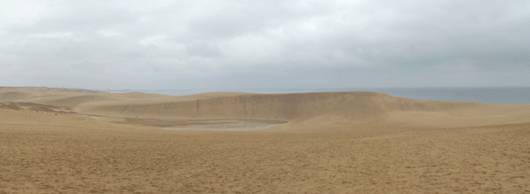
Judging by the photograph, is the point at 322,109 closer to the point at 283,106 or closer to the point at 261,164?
the point at 283,106

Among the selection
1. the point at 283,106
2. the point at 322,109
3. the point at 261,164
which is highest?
the point at 283,106

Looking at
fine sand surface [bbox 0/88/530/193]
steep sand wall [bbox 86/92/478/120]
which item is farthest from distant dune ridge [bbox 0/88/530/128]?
fine sand surface [bbox 0/88/530/193]

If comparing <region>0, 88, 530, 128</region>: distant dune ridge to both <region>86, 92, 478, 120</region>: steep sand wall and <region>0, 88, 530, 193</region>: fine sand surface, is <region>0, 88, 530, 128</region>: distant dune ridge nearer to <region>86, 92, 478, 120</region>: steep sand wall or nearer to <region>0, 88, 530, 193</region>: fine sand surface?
<region>86, 92, 478, 120</region>: steep sand wall

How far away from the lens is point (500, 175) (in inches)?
302

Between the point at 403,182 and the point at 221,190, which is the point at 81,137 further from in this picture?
the point at 403,182

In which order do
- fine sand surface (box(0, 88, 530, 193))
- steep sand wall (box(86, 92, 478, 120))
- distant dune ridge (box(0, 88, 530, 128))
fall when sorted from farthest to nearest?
steep sand wall (box(86, 92, 478, 120)) < distant dune ridge (box(0, 88, 530, 128)) < fine sand surface (box(0, 88, 530, 193))

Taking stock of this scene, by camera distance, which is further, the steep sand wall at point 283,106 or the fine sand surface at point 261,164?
the steep sand wall at point 283,106

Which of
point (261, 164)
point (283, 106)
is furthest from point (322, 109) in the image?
point (261, 164)

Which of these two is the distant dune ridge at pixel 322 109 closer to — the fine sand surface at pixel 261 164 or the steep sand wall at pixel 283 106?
the steep sand wall at pixel 283 106

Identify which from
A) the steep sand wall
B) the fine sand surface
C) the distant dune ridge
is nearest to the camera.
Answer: the fine sand surface

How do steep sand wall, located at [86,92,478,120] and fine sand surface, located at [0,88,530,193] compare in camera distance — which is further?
steep sand wall, located at [86,92,478,120]

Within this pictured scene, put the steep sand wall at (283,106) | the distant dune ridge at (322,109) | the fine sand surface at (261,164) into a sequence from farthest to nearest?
the steep sand wall at (283,106) < the distant dune ridge at (322,109) < the fine sand surface at (261,164)

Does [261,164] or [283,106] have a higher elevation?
[283,106]

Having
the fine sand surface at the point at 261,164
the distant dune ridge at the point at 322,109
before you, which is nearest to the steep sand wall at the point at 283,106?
the distant dune ridge at the point at 322,109
